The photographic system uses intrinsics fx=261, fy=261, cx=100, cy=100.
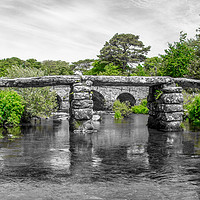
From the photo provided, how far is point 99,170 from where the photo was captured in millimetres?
7008

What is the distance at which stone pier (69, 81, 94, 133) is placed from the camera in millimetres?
13656

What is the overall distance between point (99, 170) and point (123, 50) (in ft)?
141

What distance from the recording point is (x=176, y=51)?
3194 centimetres

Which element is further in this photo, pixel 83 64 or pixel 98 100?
pixel 83 64

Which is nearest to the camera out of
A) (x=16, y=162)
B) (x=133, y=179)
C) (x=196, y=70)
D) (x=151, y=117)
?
(x=133, y=179)

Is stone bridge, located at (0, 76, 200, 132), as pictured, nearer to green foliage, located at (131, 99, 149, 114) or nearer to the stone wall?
green foliage, located at (131, 99, 149, 114)

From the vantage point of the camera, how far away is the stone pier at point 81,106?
13.7m

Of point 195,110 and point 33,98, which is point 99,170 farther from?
point 33,98

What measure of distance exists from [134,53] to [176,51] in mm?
17378

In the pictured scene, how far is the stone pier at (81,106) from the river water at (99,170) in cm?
231

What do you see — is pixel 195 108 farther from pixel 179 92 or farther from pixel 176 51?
pixel 176 51

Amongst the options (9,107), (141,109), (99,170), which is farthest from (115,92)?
(99,170)

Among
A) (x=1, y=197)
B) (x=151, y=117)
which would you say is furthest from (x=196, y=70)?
(x=1, y=197)

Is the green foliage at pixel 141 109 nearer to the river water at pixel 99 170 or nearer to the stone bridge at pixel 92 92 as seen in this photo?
the stone bridge at pixel 92 92
